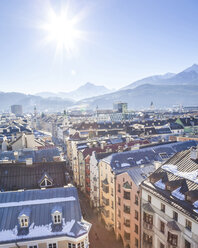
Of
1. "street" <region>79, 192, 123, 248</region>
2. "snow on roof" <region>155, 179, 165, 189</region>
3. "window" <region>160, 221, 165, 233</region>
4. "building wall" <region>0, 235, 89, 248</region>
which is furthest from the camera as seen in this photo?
"street" <region>79, 192, 123, 248</region>

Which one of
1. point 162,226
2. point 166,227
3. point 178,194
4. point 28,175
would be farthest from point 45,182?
point 178,194

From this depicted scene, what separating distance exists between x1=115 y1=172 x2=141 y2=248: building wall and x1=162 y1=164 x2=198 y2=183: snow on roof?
8.06 metres

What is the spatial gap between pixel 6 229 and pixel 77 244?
398 inches

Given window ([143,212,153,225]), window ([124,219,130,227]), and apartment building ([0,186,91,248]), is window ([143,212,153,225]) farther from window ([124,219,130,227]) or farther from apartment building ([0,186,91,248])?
apartment building ([0,186,91,248])

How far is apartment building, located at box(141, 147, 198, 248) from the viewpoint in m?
27.0

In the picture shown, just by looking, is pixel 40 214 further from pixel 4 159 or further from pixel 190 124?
pixel 190 124

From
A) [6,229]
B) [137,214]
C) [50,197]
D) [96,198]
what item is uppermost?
[50,197]

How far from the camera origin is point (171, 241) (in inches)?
1169

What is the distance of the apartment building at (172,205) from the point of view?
88.5 feet

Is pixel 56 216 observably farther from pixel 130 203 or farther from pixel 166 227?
pixel 130 203

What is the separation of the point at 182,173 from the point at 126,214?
1719 cm

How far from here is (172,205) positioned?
1148 inches

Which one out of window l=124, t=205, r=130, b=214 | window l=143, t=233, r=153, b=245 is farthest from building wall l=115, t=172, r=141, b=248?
window l=143, t=233, r=153, b=245

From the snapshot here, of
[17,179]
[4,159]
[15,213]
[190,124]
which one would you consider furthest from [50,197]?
[190,124]
